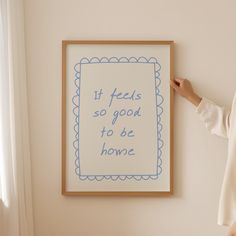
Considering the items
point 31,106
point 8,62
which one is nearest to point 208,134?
point 31,106

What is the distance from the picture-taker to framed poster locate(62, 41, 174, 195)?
1628mm

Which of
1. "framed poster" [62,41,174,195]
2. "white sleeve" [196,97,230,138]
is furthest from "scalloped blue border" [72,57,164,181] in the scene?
"white sleeve" [196,97,230,138]

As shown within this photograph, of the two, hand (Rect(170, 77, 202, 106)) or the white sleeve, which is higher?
hand (Rect(170, 77, 202, 106))

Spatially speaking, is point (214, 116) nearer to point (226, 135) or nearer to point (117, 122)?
point (226, 135)

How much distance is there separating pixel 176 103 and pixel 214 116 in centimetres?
16

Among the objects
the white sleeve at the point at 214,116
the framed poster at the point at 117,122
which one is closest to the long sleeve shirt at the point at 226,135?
the white sleeve at the point at 214,116

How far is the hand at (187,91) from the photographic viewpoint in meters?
1.59

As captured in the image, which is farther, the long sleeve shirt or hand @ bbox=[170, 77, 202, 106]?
hand @ bbox=[170, 77, 202, 106]

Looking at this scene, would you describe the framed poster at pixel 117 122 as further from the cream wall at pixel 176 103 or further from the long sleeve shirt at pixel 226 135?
the long sleeve shirt at pixel 226 135

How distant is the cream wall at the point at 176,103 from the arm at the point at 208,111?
0.16 feet

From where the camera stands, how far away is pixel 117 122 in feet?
5.36

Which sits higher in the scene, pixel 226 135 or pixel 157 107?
pixel 157 107

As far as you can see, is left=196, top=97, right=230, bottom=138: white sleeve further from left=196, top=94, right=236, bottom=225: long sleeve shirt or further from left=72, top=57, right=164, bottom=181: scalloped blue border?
A: left=72, top=57, right=164, bottom=181: scalloped blue border

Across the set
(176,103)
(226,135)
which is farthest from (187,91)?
(226,135)
